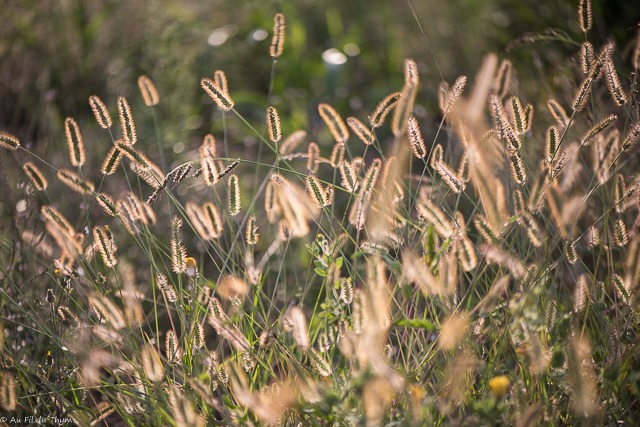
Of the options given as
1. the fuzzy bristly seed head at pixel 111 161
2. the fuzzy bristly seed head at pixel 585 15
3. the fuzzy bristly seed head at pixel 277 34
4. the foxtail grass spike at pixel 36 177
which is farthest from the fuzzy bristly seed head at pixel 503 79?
the foxtail grass spike at pixel 36 177

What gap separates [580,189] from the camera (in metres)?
Result: 2.43

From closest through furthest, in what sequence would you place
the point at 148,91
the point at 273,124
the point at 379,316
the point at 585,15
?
the point at 379,316
the point at 273,124
the point at 585,15
the point at 148,91

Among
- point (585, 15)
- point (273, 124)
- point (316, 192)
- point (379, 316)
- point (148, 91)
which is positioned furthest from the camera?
point (148, 91)

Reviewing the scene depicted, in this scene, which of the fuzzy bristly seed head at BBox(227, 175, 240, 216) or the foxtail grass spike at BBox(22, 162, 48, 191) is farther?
the foxtail grass spike at BBox(22, 162, 48, 191)

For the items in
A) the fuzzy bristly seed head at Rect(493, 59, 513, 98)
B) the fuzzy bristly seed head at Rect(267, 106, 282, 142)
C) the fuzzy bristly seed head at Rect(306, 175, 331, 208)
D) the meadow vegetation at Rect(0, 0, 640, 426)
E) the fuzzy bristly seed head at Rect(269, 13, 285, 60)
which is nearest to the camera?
the meadow vegetation at Rect(0, 0, 640, 426)

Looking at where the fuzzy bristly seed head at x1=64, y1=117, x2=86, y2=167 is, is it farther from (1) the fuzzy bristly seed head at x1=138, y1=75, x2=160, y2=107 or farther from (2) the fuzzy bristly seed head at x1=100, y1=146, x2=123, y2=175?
(1) the fuzzy bristly seed head at x1=138, y1=75, x2=160, y2=107

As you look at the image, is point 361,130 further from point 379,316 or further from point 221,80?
point 379,316

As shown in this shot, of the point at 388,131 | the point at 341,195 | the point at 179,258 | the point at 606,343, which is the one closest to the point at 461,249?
the point at 606,343

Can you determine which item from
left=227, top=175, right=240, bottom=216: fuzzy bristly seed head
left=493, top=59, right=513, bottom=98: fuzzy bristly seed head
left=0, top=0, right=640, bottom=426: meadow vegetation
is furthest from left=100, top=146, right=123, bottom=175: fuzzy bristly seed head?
left=493, top=59, right=513, bottom=98: fuzzy bristly seed head

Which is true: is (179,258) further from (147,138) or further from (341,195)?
(147,138)

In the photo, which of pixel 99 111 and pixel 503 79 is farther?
pixel 503 79

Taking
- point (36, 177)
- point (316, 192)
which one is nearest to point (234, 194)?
point (316, 192)

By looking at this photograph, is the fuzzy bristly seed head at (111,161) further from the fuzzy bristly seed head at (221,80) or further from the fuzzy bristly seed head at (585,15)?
the fuzzy bristly seed head at (585,15)

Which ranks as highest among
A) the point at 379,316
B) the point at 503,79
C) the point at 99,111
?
the point at 99,111
